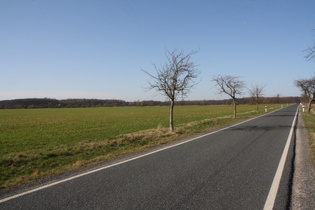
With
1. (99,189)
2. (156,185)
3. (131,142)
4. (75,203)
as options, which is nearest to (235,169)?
(156,185)

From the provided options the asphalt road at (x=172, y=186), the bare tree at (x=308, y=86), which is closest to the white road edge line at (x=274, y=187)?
the asphalt road at (x=172, y=186)

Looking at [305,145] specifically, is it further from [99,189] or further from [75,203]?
[75,203]

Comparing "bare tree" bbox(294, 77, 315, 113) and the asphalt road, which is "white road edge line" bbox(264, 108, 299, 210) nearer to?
the asphalt road

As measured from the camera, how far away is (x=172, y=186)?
4.21 meters

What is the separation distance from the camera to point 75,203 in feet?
11.7

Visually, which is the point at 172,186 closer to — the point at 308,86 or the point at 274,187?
the point at 274,187

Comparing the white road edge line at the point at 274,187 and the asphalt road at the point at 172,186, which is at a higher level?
the asphalt road at the point at 172,186

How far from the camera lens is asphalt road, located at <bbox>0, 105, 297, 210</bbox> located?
138 inches

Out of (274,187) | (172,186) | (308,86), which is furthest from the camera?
(308,86)

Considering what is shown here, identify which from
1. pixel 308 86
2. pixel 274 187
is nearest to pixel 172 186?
pixel 274 187

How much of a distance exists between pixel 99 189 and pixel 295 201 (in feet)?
11.9

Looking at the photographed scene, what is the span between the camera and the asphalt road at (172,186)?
11.5 ft

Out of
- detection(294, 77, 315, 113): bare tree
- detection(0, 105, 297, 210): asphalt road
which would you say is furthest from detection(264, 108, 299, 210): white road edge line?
detection(294, 77, 315, 113): bare tree

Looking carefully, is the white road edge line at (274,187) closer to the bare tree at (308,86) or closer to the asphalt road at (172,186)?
the asphalt road at (172,186)
